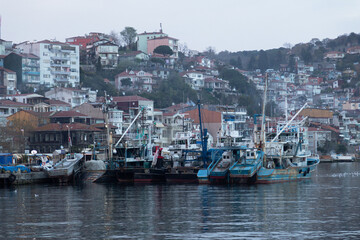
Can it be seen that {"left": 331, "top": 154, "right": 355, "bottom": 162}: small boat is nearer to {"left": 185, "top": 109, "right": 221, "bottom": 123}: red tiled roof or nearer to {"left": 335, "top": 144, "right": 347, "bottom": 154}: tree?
{"left": 335, "top": 144, "right": 347, "bottom": 154}: tree

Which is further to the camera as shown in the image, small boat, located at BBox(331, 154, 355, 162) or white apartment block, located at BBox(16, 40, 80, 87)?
white apartment block, located at BBox(16, 40, 80, 87)

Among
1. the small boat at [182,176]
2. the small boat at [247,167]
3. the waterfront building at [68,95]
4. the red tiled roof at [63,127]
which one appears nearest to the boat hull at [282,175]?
the small boat at [247,167]

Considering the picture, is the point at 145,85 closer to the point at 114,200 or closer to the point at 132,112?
→ the point at 132,112

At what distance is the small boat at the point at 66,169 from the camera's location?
53031 mm

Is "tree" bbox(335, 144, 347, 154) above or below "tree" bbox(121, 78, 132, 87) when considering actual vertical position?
below

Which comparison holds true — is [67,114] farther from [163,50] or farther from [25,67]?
[163,50]

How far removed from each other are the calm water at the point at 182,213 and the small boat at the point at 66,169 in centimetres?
560

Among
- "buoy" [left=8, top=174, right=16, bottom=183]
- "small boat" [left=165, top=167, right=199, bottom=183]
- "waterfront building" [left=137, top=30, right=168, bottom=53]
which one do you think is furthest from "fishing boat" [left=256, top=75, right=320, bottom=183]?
"waterfront building" [left=137, top=30, right=168, bottom=53]

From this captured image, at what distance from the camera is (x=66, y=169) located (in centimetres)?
5312

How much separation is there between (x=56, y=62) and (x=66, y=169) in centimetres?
6505

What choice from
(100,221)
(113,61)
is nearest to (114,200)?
(100,221)

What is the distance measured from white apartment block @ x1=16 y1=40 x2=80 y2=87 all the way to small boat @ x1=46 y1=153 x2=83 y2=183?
59177 mm

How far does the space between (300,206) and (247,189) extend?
34.3ft

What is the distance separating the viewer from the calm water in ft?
87.0
